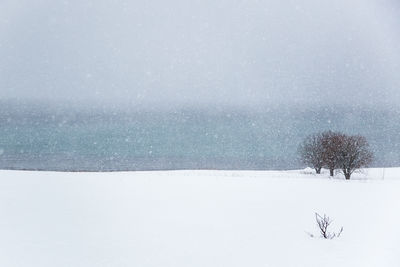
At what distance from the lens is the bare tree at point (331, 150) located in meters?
36.4

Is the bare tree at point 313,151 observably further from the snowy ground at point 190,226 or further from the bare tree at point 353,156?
the snowy ground at point 190,226

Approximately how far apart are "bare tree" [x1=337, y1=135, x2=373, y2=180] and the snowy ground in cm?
1489

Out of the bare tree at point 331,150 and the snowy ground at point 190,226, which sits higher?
the bare tree at point 331,150

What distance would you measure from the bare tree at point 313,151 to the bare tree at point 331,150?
96 centimetres

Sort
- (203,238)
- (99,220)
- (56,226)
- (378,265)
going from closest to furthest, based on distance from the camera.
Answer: (378,265)
(203,238)
(56,226)
(99,220)

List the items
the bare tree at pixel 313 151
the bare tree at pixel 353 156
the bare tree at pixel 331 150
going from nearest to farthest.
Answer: the bare tree at pixel 353 156 < the bare tree at pixel 331 150 < the bare tree at pixel 313 151

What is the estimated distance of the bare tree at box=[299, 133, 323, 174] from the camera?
40281mm

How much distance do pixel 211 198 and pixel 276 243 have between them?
797 centimetres

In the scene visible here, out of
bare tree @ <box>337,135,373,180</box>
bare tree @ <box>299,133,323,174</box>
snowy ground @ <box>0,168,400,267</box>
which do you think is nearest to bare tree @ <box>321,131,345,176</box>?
bare tree @ <box>337,135,373,180</box>

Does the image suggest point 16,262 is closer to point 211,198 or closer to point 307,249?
point 307,249

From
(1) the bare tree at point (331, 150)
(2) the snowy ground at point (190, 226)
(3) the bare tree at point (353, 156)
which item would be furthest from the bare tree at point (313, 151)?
(2) the snowy ground at point (190, 226)

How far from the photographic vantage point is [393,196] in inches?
723

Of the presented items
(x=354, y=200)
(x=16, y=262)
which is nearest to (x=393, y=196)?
(x=354, y=200)

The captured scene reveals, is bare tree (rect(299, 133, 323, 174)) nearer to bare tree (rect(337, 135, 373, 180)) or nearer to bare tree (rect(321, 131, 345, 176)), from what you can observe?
bare tree (rect(321, 131, 345, 176))
